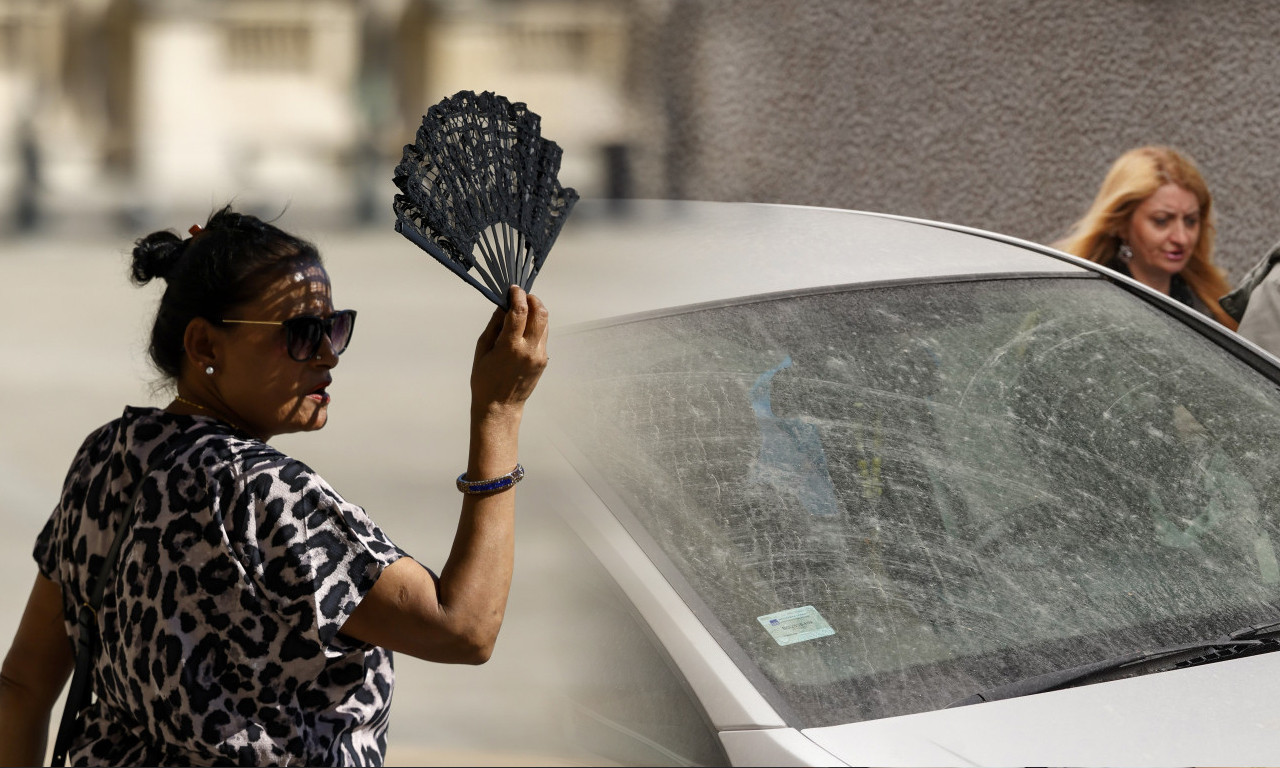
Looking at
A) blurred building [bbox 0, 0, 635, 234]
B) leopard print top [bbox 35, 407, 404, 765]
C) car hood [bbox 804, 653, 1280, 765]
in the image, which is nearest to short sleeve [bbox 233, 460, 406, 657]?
leopard print top [bbox 35, 407, 404, 765]

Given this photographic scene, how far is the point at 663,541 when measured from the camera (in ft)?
5.59

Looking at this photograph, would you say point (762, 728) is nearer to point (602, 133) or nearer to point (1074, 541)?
point (1074, 541)

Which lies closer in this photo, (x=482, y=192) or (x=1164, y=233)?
(x=482, y=192)

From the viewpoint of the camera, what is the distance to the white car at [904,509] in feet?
5.08

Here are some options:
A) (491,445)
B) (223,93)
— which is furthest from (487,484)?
(223,93)

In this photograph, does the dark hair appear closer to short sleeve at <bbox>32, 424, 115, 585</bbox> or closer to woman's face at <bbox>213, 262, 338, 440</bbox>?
woman's face at <bbox>213, 262, 338, 440</bbox>

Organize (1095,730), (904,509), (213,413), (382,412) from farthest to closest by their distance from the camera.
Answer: (382,412), (904,509), (213,413), (1095,730)

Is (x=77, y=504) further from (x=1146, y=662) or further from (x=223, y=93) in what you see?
(x=223, y=93)

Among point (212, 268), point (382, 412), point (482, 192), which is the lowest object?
point (382, 412)

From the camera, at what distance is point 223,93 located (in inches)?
654

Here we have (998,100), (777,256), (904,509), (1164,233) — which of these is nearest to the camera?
(904,509)

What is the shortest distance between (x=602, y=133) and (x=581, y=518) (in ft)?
16.6

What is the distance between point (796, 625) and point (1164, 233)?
2795 mm

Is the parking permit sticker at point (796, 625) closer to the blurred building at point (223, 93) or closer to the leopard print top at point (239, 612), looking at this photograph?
the leopard print top at point (239, 612)
